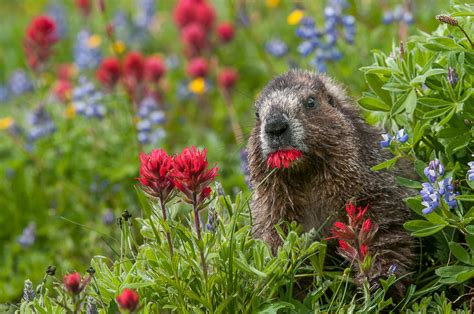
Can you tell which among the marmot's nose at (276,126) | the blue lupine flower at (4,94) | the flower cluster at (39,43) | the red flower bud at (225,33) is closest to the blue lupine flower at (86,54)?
the blue lupine flower at (4,94)

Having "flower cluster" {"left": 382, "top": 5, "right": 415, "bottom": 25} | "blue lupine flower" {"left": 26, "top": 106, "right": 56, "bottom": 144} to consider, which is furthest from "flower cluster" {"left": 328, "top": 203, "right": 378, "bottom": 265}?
"blue lupine flower" {"left": 26, "top": 106, "right": 56, "bottom": 144}

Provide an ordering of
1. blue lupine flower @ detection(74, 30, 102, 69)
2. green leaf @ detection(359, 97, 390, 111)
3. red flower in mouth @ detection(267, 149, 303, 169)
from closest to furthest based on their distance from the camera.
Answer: red flower in mouth @ detection(267, 149, 303, 169), green leaf @ detection(359, 97, 390, 111), blue lupine flower @ detection(74, 30, 102, 69)

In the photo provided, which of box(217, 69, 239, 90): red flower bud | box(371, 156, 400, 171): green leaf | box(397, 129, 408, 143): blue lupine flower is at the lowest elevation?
box(371, 156, 400, 171): green leaf

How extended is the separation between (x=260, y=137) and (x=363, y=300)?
0.92 metres

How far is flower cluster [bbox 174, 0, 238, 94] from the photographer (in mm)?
7641

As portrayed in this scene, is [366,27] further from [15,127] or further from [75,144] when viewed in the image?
[15,127]

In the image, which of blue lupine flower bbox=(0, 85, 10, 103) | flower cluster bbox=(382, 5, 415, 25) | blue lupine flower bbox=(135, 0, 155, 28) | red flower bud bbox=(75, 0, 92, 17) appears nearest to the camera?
flower cluster bbox=(382, 5, 415, 25)

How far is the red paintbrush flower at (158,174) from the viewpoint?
3246 millimetres

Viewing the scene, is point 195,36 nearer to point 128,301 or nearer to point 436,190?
point 436,190

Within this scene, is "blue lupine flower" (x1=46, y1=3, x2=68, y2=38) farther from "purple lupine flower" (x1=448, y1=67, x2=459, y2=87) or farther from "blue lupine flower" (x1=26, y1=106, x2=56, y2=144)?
"purple lupine flower" (x1=448, y1=67, x2=459, y2=87)

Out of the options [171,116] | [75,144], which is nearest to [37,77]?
[75,144]

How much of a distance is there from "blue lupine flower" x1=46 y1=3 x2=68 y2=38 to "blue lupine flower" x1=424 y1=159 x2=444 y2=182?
8350mm

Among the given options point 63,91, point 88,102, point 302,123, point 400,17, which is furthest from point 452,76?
point 63,91

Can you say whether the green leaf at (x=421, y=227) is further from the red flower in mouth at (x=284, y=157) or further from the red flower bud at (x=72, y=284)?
the red flower bud at (x=72, y=284)
